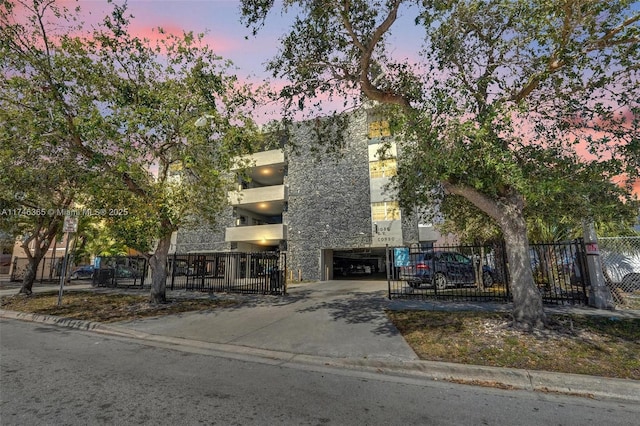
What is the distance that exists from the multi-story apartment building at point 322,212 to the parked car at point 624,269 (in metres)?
11.0

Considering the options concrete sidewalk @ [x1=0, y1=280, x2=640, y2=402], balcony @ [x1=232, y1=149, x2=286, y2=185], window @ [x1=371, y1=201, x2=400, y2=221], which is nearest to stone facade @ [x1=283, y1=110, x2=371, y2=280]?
window @ [x1=371, y1=201, x2=400, y2=221]

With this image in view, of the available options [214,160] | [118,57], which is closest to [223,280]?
[214,160]

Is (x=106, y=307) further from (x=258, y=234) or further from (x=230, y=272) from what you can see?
(x=258, y=234)

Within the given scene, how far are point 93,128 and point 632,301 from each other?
16190 millimetres

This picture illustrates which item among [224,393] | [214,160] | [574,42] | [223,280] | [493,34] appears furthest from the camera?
[223,280]

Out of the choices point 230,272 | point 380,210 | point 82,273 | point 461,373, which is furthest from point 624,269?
point 82,273

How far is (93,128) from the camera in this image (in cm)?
798

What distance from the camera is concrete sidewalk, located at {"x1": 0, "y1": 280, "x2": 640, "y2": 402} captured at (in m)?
4.56

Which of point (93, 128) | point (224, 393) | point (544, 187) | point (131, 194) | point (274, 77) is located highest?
point (274, 77)

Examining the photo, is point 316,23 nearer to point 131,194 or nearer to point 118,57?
point 118,57

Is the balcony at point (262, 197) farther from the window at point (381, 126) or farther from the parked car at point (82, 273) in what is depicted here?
the parked car at point (82, 273)

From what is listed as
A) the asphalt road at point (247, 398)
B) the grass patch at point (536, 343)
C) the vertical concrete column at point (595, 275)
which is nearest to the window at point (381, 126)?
the grass patch at point (536, 343)

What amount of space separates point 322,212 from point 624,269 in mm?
18197

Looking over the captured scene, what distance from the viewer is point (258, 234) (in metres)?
26.9
